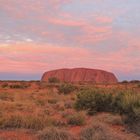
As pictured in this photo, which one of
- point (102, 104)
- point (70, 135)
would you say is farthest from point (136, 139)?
point (102, 104)

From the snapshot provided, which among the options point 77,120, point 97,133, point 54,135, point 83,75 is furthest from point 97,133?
point 83,75

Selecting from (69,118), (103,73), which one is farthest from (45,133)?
(103,73)

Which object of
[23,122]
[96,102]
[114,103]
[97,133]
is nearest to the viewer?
[97,133]

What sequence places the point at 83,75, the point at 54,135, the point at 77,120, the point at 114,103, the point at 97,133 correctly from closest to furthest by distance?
the point at 54,135
the point at 97,133
the point at 77,120
the point at 114,103
the point at 83,75

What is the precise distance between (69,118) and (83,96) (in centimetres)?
391

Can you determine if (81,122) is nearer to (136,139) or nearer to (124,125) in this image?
(124,125)

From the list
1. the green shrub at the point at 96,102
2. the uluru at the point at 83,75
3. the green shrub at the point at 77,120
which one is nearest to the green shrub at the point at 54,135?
the green shrub at the point at 77,120

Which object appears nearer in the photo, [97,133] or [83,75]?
[97,133]

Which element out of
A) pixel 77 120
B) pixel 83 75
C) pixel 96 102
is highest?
pixel 83 75

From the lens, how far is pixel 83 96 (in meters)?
16.4

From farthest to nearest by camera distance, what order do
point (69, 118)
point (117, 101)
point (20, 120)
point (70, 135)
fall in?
point (117, 101), point (69, 118), point (20, 120), point (70, 135)

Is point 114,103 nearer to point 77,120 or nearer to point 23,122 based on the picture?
point 77,120

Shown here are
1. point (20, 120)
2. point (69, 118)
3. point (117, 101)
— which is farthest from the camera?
point (117, 101)

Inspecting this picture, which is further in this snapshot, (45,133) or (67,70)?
(67,70)
